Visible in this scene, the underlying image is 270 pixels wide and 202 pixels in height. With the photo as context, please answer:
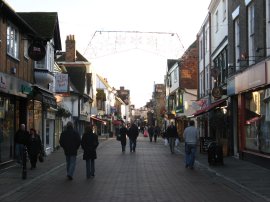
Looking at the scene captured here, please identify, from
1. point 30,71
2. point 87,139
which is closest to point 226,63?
point 30,71

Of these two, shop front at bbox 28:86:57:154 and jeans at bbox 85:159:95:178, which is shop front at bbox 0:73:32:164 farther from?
jeans at bbox 85:159:95:178

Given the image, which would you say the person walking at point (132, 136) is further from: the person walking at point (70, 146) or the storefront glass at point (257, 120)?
the person walking at point (70, 146)

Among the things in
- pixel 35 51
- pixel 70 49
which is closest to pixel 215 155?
pixel 35 51

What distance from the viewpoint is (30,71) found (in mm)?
24016

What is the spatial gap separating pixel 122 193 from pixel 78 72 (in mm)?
41023

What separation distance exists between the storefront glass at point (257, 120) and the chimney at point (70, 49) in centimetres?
3632

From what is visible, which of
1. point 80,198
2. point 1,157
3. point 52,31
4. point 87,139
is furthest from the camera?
point 52,31

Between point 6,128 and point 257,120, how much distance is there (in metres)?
9.63

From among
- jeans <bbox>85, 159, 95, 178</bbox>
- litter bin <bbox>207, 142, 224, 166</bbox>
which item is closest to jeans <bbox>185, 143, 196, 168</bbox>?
litter bin <bbox>207, 142, 224, 166</bbox>

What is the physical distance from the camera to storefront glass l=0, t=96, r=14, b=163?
63.2 ft

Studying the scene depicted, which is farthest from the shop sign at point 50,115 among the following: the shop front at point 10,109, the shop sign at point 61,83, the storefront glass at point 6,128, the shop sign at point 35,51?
the shop sign at point 35,51

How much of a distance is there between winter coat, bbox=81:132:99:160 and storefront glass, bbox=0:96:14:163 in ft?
→ 13.5

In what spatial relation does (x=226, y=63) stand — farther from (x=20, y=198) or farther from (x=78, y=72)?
(x=78, y=72)

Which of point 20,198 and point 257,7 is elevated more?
point 257,7
